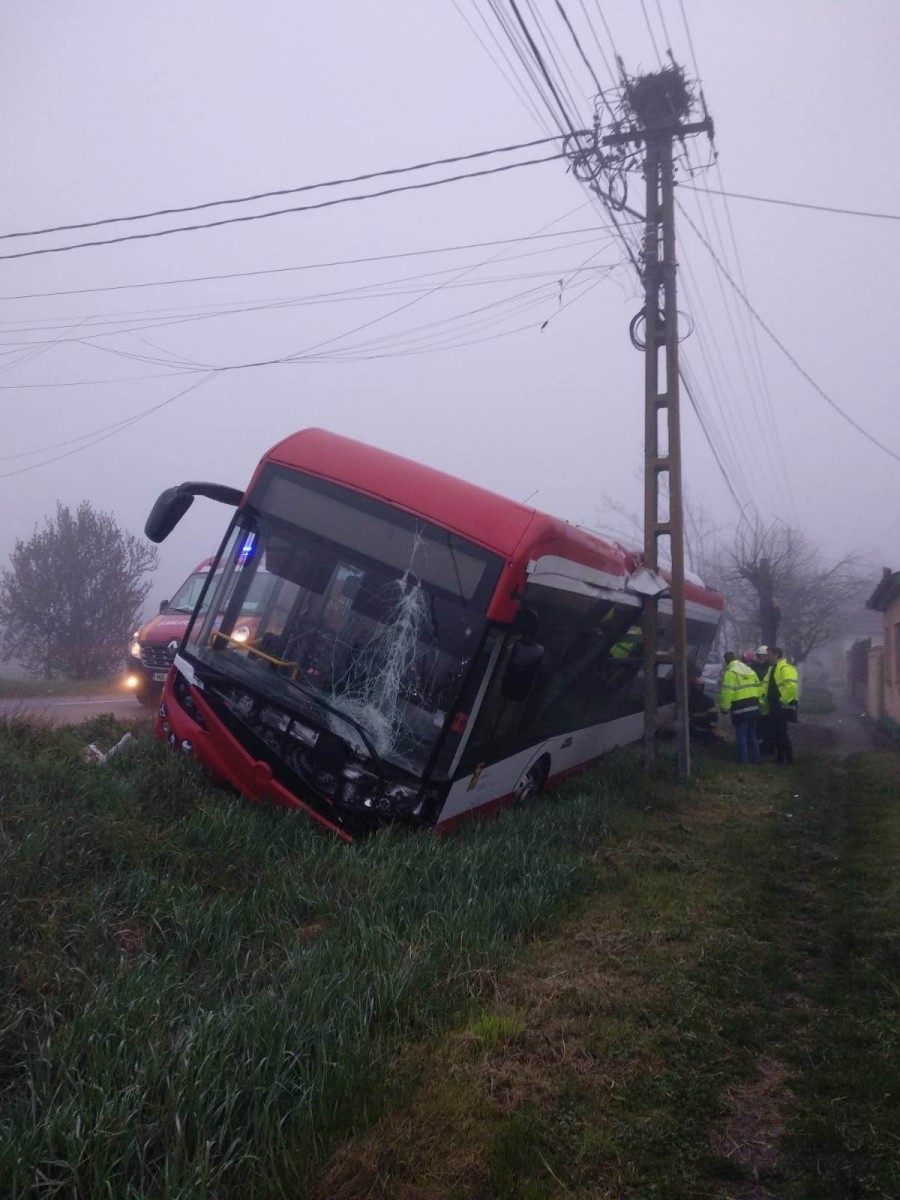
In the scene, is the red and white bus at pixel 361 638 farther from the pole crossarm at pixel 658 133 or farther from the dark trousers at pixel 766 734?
the dark trousers at pixel 766 734

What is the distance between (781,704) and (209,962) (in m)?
13.4

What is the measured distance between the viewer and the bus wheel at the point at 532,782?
398 inches

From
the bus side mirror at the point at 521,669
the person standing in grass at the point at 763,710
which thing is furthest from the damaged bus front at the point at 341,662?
the person standing in grass at the point at 763,710

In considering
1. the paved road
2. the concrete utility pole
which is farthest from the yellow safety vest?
the paved road

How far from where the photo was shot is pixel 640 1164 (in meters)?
3.87

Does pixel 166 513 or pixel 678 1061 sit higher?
pixel 166 513

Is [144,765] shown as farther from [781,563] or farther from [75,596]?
[781,563]

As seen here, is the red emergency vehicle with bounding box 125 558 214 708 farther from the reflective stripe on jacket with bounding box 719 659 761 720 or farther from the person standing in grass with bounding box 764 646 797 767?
the person standing in grass with bounding box 764 646 797 767

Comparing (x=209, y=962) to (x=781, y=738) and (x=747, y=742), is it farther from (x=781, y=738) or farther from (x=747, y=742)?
(x=781, y=738)

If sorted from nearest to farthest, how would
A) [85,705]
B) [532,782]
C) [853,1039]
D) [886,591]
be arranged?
[853,1039], [532,782], [85,705], [886,591]

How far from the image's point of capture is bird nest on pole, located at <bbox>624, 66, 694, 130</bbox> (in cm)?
1342

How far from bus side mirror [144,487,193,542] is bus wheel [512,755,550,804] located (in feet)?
13.2

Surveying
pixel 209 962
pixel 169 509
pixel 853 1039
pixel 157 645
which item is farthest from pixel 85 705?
pixel 853 1039

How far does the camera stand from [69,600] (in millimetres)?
29516
